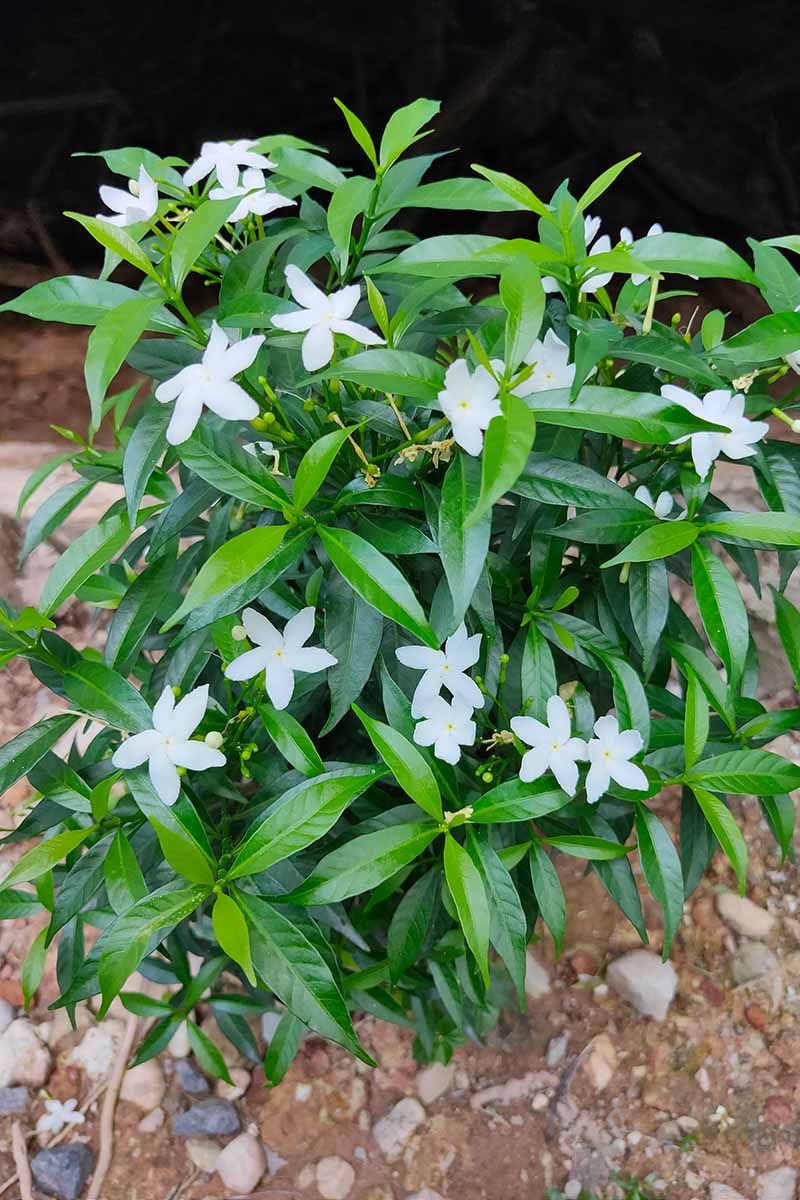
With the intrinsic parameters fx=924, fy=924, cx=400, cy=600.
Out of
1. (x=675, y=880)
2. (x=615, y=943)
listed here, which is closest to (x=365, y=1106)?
(x=615, y=943)

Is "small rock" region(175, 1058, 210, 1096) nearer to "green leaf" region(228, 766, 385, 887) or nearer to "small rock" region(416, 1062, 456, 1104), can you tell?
"small rock" region(416, 1062, 456, 1104)

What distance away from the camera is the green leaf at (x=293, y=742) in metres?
0.70

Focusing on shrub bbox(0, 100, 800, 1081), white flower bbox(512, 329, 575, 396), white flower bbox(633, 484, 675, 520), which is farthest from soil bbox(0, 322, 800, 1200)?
white flower bbox(512, 329, 575, 396)

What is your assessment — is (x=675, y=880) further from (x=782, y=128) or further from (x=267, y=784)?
(x=782, y=128)

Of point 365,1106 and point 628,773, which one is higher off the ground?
point 628,773

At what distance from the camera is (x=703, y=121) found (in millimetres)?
1967

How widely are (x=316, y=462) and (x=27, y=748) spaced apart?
344 mm

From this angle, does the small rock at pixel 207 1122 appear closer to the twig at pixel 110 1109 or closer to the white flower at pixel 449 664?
the twig at pixel 110 1109

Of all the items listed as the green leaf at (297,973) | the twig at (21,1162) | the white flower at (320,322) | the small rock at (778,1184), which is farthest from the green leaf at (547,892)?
the twig at (21,1162)

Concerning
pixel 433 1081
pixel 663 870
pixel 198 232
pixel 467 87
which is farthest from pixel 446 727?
pixel 467 87

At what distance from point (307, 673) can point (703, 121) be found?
1.79 m

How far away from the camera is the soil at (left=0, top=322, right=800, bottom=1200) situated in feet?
3.85

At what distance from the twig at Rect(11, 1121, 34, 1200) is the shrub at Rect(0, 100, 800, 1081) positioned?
0.51m

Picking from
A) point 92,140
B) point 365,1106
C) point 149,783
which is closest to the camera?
point 149,783
